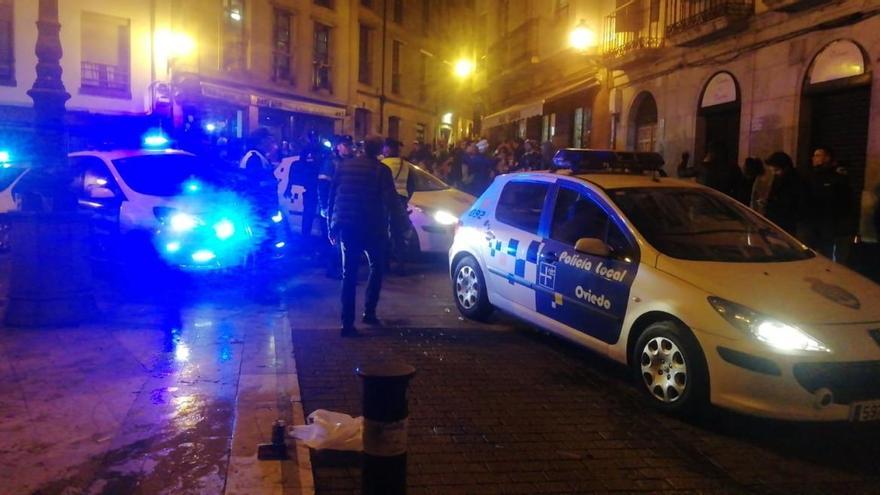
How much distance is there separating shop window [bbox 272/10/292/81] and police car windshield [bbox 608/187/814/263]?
76.9 ft

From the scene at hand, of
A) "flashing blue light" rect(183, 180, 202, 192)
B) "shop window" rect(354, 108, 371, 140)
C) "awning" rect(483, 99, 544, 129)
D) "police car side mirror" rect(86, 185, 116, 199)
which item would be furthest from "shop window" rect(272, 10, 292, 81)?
"police car side mirror" rect(86, 185, 116, 199)

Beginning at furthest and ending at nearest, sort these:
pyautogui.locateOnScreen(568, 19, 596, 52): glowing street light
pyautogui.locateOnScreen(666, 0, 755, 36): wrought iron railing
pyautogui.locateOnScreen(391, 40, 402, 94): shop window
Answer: pyautogui.locateOnScreen(391, 40, 402, 94): shop window, pyautogui.locateOnScreen(568, 19, 596, 52): glowing street light, pyautogui.locateOnScreen(666, 0, 755, 36): wrought iron railing

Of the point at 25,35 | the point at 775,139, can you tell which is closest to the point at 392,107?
the point at 25,35

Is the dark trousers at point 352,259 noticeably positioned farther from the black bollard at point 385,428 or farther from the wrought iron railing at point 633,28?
the wrought iron railing at point 633,28

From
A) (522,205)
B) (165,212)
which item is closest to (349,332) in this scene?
(522,205)

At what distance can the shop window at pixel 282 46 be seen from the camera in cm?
2783

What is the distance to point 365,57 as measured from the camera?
32.5 meters

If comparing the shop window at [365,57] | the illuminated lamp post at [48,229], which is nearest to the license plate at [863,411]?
the illuminated lamp post at [48,229]

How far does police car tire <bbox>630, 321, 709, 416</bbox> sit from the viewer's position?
4949 millimetres

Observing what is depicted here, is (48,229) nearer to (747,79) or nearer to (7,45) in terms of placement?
(747,79)

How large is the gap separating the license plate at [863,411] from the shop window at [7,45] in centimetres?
2191

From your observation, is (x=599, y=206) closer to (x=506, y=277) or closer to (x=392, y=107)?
(x=506, y=277)

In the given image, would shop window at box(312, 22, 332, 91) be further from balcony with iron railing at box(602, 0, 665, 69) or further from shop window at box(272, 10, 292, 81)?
balcony with iron railing at box(602, 0, 665, 69)

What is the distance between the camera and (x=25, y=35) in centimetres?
2088
